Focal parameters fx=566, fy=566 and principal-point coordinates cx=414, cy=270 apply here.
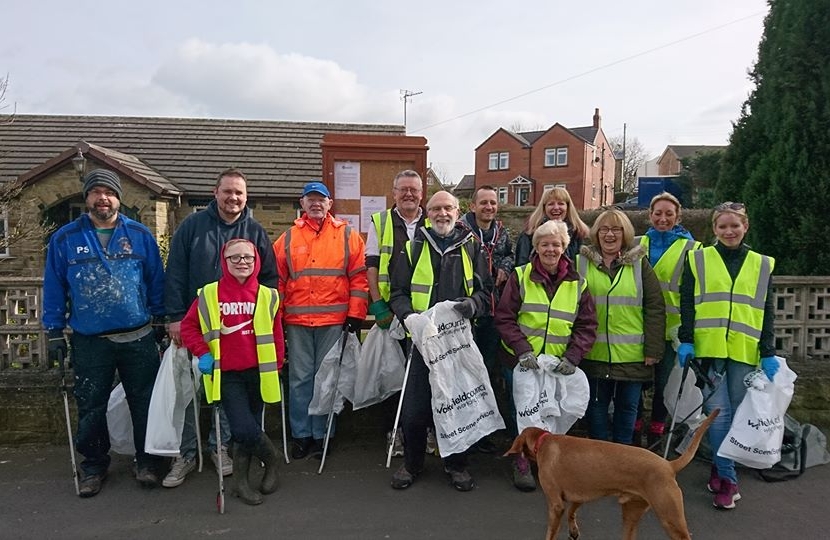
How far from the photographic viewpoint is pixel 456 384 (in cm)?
401

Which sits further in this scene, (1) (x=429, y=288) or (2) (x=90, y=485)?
(1) (x=429, y=288)

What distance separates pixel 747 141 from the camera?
7.10 meters

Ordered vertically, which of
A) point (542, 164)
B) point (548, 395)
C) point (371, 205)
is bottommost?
point (548, 395)

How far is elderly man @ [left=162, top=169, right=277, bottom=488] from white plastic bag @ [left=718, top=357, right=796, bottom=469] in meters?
3.32

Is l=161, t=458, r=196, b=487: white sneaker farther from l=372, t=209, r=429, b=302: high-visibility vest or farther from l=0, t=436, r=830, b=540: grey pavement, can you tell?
l=372, t=209, r=429, b=302: high-visibility vest

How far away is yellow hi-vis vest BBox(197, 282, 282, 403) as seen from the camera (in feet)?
12.1

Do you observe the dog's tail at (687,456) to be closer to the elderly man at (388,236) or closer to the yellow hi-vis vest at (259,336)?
the elderly man at (388,236)

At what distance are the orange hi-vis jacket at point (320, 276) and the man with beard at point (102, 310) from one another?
91 cm

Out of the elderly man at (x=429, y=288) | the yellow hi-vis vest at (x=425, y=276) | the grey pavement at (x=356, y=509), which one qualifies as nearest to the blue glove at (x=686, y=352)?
the grey pavement at (x=356, y=509)

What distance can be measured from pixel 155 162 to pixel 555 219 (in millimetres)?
15112

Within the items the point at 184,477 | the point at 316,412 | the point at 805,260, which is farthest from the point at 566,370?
the point at 805,260

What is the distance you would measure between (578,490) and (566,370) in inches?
34.1

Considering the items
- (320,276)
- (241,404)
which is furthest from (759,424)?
(241,404)

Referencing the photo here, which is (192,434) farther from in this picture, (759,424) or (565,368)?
(759,424)
